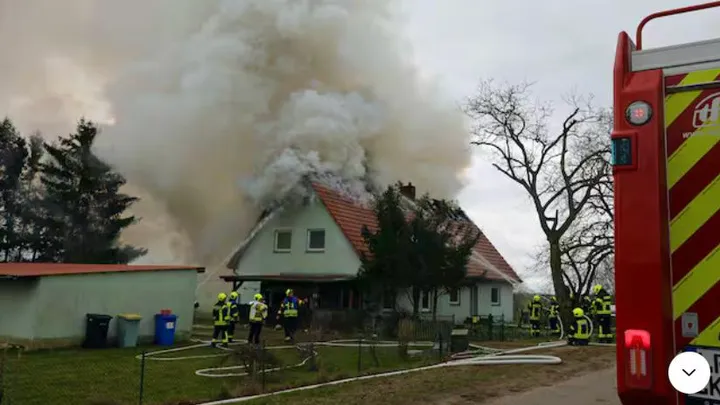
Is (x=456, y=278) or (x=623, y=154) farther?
(x=456, y=278)

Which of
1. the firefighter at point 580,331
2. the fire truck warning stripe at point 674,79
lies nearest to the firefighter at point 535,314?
the firefighter at point 580,331

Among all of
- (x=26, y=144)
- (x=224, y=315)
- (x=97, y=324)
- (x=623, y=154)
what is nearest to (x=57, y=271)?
(x=97, y=324)

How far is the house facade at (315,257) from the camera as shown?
76.8ft

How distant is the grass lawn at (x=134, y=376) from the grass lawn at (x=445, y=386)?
0.94 metres

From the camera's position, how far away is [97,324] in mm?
15117

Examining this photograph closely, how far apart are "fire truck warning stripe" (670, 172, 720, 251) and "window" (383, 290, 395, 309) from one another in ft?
60.3

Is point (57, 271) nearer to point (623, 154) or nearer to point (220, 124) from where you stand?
point (220, 124)

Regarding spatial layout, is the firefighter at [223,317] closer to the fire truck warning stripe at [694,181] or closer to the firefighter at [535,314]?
the firefighter at [535,314]

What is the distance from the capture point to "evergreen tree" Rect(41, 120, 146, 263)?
33469 millimetres

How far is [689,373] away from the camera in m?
2.66

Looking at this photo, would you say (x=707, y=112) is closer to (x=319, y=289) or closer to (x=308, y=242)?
(x=319, y=289)

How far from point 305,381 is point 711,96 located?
8.17 m

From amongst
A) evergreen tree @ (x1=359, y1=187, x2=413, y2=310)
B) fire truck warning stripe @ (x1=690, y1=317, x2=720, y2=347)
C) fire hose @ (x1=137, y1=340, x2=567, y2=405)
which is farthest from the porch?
fire truck warning stripe @ (x1=690, y1=317, x2=720, y2=347)

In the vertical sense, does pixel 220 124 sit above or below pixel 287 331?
above
